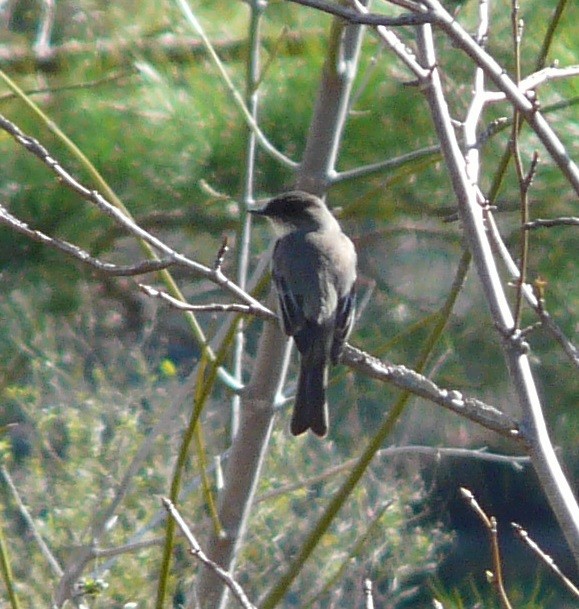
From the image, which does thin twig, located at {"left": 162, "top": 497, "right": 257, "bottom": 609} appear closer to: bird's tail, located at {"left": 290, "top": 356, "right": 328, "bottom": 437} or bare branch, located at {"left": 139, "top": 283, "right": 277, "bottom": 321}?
bare branch, located at {"left": 139, "top": 283, "right": 277, "bottom": 321}

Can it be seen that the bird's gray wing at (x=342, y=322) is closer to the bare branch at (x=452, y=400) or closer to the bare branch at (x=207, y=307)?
the bare branch at (x=207, y=307)

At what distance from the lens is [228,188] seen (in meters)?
2.66

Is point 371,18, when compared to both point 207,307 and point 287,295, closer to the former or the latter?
point 207,307

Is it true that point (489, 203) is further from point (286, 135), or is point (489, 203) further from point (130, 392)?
point (130, 392)

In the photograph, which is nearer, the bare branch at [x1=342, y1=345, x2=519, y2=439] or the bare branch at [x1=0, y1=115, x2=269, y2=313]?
the bare branch at [x1=342, y1=345, x2=519, y2=439]

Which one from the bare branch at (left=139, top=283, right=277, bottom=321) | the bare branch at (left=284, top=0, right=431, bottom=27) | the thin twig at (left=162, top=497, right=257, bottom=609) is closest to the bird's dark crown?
the bare branch at (left=139, top=283, right=277, bottom=321)

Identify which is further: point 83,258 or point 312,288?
point 312,288

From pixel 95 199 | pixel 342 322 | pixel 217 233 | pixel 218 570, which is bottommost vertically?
pixel 218 570

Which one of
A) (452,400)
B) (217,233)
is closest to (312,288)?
(217,233)

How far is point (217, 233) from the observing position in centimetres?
279

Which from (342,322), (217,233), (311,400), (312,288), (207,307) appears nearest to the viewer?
(207,307)

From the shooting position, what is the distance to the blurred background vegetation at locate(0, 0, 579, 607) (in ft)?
8.60

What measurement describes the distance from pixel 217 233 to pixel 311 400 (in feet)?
2.90

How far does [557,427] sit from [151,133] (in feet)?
3.86
